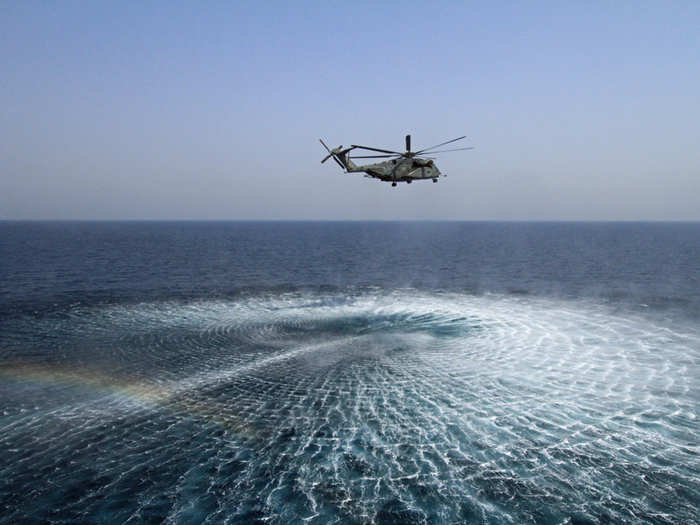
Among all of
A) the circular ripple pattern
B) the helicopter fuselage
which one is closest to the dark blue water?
the circular ripple pattern

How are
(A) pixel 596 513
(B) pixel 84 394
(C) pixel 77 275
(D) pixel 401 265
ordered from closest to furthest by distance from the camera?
(A) pixel 596 513 < (B) pixel 84 394 < (C) pixel 77 275 < (D) pixel 401 265

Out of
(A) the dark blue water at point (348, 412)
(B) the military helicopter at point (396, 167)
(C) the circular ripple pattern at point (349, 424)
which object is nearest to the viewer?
(C) the circular ripple pattern at point (349, 424)

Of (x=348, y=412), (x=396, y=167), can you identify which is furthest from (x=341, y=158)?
(x=348, y=412)

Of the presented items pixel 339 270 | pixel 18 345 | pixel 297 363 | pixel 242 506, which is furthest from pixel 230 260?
pixel 242 506

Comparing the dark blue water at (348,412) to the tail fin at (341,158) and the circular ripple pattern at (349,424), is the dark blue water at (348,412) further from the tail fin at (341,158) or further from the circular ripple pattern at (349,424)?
the tail fin at (341,158)

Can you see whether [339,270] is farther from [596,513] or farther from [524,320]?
[596,513]

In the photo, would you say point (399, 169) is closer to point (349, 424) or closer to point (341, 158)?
point (341, 158)

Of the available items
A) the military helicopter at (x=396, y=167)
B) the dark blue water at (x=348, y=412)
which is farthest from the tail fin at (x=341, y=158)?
the dark blue water at (x=348, y=412)
